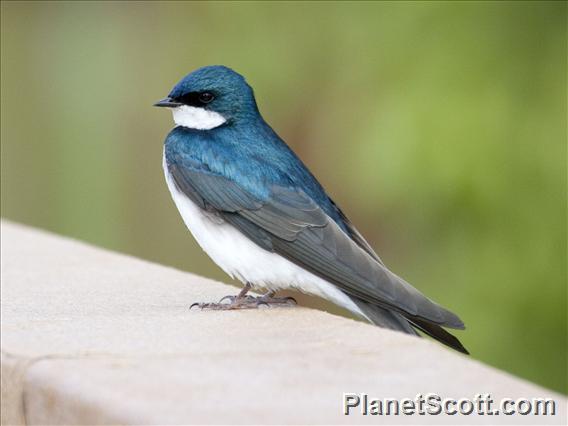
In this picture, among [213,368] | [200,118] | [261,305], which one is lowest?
[261,305]

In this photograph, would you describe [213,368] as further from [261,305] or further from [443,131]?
[443,131]

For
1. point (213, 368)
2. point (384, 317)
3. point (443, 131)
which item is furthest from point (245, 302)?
point (443, 131)

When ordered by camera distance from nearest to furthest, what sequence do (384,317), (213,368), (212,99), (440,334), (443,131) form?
(213,368) → (440,334) → (384,317) → (212,99) → (443,131)

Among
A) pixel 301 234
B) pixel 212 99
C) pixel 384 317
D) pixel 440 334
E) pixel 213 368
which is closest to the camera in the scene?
pixel 213 368

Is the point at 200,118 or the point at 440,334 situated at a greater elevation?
the point at 200,118

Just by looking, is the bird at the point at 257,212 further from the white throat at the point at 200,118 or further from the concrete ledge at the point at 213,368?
the concrete ledge at the point at 213,368

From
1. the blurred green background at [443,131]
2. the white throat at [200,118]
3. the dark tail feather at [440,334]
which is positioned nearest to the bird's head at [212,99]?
the white throat at [200,118]

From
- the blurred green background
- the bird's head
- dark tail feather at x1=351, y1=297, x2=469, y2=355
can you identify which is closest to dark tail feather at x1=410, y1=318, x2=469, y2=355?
dark tail feather at x1=351, y1=297, x2=469, y2=355
